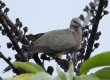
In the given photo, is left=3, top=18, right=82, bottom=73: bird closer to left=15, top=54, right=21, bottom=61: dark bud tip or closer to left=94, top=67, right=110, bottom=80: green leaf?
left=15, top=54, right=21, bottom=61: dark bud tip

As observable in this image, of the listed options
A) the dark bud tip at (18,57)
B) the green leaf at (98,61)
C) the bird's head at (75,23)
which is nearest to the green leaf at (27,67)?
the green leaf at (98,61)

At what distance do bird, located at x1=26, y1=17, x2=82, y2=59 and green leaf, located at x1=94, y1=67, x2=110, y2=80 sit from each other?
3.06 metres

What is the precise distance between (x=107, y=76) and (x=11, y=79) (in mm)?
464

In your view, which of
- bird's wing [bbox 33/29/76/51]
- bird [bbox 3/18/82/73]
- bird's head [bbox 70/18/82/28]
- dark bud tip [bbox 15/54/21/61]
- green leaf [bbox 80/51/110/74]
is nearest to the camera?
green leaf [bbox 80/51/110/74]

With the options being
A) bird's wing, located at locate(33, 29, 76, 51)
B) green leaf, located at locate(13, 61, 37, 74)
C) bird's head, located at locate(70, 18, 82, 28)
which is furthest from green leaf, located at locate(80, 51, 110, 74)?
bird's head, located at locate(70, 18, 82, 28)

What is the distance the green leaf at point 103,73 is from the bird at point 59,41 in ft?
10.0

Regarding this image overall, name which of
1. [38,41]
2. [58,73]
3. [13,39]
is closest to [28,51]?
[13,39]

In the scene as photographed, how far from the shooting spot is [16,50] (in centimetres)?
262

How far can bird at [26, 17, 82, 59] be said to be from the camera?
493 centimetres

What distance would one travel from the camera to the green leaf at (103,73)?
4.62 ft

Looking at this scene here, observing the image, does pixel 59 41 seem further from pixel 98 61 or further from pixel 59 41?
pixel 98 61

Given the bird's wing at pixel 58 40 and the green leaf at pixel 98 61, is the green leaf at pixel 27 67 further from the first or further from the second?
the bird's wing at pixel 58 40

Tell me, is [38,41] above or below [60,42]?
below

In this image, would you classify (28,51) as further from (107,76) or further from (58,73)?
(58,73)
